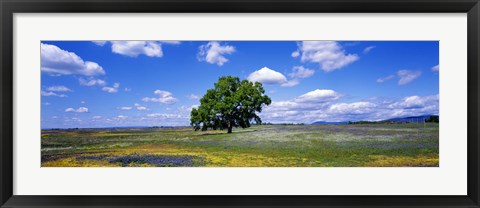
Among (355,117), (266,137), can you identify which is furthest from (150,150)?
(355,117)

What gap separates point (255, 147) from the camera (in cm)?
464

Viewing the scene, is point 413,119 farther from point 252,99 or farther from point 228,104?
point 228,104

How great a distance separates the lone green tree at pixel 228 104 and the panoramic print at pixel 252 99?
2 cm

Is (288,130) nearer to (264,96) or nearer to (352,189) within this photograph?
(264,96)

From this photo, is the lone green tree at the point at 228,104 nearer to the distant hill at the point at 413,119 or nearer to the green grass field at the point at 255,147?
the green grass field at the point at 255,147

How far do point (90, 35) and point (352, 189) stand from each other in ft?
12.0

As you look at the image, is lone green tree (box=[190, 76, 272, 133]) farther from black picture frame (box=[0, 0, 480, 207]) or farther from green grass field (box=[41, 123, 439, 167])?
black picture frame (box=[0, 0, 480, 207])

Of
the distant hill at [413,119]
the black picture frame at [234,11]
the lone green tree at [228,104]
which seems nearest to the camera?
the black picture frame at [234,11]

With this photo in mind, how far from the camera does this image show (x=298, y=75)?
4.54 metres

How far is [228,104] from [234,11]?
2.06 m

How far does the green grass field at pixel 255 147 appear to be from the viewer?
410 centimetres

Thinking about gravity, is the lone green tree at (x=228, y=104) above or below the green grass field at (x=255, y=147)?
above

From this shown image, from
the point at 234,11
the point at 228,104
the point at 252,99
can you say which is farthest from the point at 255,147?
the point at 234,11

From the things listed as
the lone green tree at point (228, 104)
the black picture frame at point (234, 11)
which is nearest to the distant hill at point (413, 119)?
the black picture frame at point (234, 11)
